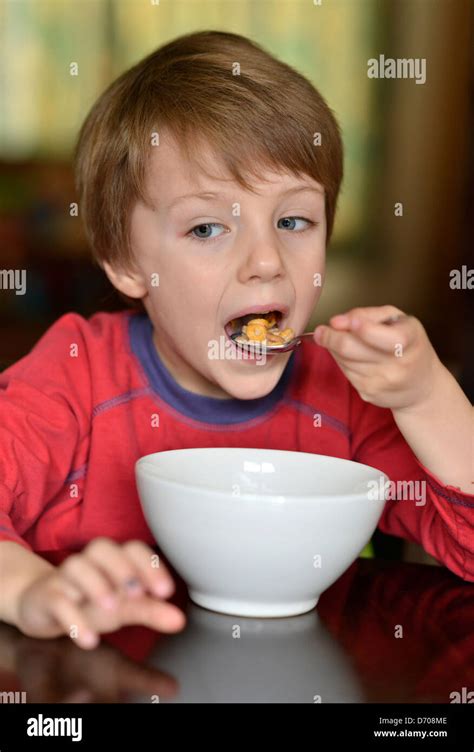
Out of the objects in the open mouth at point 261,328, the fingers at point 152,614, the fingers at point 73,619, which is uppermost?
the open mouth at point 261,328

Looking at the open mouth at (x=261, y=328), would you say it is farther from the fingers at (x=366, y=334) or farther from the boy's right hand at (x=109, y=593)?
the boy's right hand at (x=109, y=593)

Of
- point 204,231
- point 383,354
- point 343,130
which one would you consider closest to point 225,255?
point 204,231

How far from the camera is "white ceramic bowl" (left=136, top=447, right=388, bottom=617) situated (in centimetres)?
76

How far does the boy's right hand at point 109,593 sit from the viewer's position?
0.63 meters

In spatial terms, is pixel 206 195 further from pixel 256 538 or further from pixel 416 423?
pixel 256 538

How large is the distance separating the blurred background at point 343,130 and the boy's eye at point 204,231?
252 centimetres

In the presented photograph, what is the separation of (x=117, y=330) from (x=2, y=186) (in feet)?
9.04

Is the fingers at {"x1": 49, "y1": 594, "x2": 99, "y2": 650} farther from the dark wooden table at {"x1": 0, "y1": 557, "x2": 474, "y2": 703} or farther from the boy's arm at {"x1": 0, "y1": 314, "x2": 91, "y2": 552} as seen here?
the boy's arm at {"x1": 0, "y1": 314, "x2": 91, "y2": 552}

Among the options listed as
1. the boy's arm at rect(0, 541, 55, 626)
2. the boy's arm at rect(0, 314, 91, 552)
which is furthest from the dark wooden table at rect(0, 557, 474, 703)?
the boy's arm at rect(0, 314, 91, 552)

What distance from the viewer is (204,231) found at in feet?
3.74

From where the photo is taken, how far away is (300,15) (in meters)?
4.09

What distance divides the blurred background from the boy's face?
98.2 inches

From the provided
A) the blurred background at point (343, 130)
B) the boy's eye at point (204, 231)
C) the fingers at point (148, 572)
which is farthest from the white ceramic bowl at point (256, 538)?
the blurred background at point (343, 130)

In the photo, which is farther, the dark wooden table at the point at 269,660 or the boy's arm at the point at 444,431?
the boy's arm at the point at 444,431
